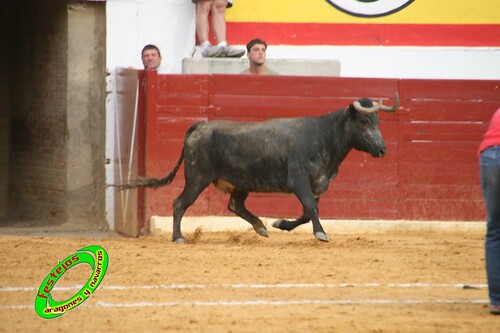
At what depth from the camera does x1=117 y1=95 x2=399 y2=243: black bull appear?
37.3ft

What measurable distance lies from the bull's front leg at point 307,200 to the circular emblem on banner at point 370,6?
4232 mm

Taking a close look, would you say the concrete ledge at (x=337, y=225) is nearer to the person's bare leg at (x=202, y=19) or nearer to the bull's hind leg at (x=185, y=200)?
the bull's hind leg at (x=185, y=200)

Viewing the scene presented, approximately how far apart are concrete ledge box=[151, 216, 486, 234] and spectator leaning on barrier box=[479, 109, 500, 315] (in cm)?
564

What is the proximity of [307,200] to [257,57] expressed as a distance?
8.58 feet

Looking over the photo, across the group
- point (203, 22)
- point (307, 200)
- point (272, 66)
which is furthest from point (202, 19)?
point (307, 200)

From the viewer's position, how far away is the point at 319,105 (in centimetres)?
1339

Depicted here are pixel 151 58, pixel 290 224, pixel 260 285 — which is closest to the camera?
pixel 260 285

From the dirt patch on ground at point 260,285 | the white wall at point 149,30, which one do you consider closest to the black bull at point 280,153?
the dirt patch on ground at point 260,285

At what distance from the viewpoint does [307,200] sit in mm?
11227

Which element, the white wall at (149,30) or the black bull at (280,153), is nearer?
the black bull at (280,153)

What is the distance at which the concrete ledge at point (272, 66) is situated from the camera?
14.2 metres

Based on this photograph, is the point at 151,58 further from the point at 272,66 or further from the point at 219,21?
the point at 272,66

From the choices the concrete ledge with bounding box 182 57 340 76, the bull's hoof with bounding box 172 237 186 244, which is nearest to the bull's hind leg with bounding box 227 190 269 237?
the bull's hoof with bounding box 172 237 186 244

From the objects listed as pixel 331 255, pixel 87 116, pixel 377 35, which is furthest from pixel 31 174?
pixel 331 255
